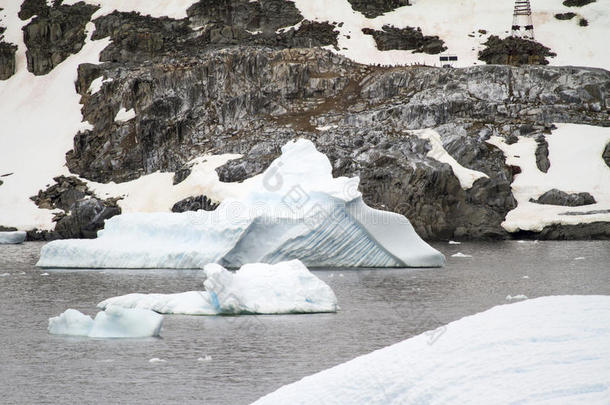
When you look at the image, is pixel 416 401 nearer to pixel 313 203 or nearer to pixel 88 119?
pixel 313 203

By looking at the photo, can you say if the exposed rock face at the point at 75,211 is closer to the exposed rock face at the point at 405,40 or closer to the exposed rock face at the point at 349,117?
the exposed rock face at the point at 349,117

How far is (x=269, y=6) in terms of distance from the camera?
250ft

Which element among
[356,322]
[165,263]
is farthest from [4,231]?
[356,322]

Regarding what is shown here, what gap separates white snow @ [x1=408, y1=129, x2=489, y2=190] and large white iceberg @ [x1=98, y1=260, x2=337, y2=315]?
31.9m

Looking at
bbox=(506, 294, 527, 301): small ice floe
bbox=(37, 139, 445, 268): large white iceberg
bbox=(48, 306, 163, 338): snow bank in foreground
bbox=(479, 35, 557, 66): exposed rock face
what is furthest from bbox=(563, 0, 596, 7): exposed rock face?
bbox=(48, 306, 163, 338): snow bank in foreground

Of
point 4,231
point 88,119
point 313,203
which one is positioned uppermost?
point 313,203

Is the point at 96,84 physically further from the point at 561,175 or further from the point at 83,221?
the point at 561,175

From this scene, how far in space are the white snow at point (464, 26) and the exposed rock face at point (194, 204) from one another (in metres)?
25.1

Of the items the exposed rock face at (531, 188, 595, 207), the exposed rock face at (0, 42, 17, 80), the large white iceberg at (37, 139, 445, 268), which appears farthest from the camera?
the exposed rock face at (0, 42, 17, 80)

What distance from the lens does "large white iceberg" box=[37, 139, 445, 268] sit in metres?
28.3

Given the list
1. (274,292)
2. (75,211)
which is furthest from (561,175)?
(274,292)

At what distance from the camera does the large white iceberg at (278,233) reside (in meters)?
28.3

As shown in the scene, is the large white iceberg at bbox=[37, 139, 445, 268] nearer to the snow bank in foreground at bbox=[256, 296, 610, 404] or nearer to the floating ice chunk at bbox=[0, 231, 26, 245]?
the snow bank in foreground at bbox=[256, 296, 610, 404]

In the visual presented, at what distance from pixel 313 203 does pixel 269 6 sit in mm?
52032
